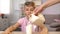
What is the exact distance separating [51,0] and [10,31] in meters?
0.30

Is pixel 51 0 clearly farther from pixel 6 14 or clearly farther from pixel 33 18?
pixel 6 14

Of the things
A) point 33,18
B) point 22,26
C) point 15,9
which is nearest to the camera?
point 33,18

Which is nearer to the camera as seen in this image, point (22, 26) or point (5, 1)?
point (22, 26)

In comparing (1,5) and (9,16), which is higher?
(1,5)

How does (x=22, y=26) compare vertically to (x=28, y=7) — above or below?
below

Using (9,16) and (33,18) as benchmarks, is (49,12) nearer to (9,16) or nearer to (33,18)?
(9,16)

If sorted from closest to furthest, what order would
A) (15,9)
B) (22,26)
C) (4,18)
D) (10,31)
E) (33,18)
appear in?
(33,18) → (10,31) → (22,26) → (4,18) → (15,9)

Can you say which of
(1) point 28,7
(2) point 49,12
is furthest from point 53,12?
(1) point 28,7

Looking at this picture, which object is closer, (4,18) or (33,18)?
(33,18)

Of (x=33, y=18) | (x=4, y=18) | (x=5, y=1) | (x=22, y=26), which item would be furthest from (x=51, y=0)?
(x=5, y=1)

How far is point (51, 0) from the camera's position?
0.66m

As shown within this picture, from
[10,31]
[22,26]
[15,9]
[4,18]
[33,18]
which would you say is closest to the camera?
[33,18]

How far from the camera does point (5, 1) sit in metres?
1.23

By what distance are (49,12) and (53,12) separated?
46 mm
